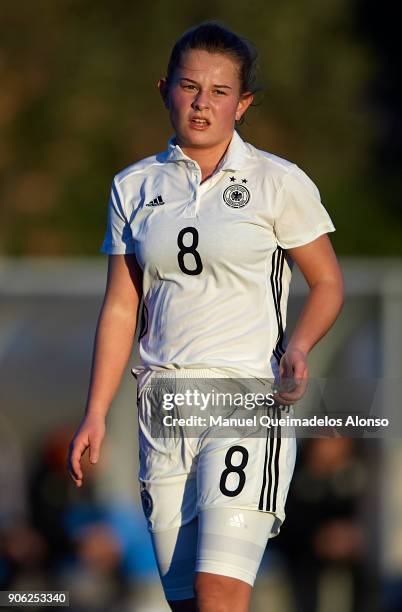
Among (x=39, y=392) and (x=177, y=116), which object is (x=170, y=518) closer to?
(x=177, y=116)

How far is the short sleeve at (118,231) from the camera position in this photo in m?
4.10

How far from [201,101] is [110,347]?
81cm

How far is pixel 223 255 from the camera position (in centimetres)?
384

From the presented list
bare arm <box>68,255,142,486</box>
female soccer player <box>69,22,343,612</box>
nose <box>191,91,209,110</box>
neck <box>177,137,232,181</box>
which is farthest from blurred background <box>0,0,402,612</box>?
nose <box>191,91,209,110</box>

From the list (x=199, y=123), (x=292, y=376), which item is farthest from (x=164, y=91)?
(x=292, y=376)

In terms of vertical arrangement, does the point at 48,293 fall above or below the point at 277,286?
below

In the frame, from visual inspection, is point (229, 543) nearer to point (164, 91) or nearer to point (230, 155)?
point (230, 155)

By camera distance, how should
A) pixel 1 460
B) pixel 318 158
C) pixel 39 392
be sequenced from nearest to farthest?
pixel 1 460
pixel 39 392
pixel 318 158

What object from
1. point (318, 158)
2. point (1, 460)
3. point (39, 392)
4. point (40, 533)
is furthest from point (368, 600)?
point (318, 158)

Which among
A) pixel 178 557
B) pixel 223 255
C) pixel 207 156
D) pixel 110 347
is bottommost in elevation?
pixel 178 557

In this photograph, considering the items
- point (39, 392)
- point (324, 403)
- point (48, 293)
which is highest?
point (324, 403)

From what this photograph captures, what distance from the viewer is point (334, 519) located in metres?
9.20

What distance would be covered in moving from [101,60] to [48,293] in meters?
8.93

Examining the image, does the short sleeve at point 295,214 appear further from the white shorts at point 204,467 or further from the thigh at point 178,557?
the thigh at point 178,557
